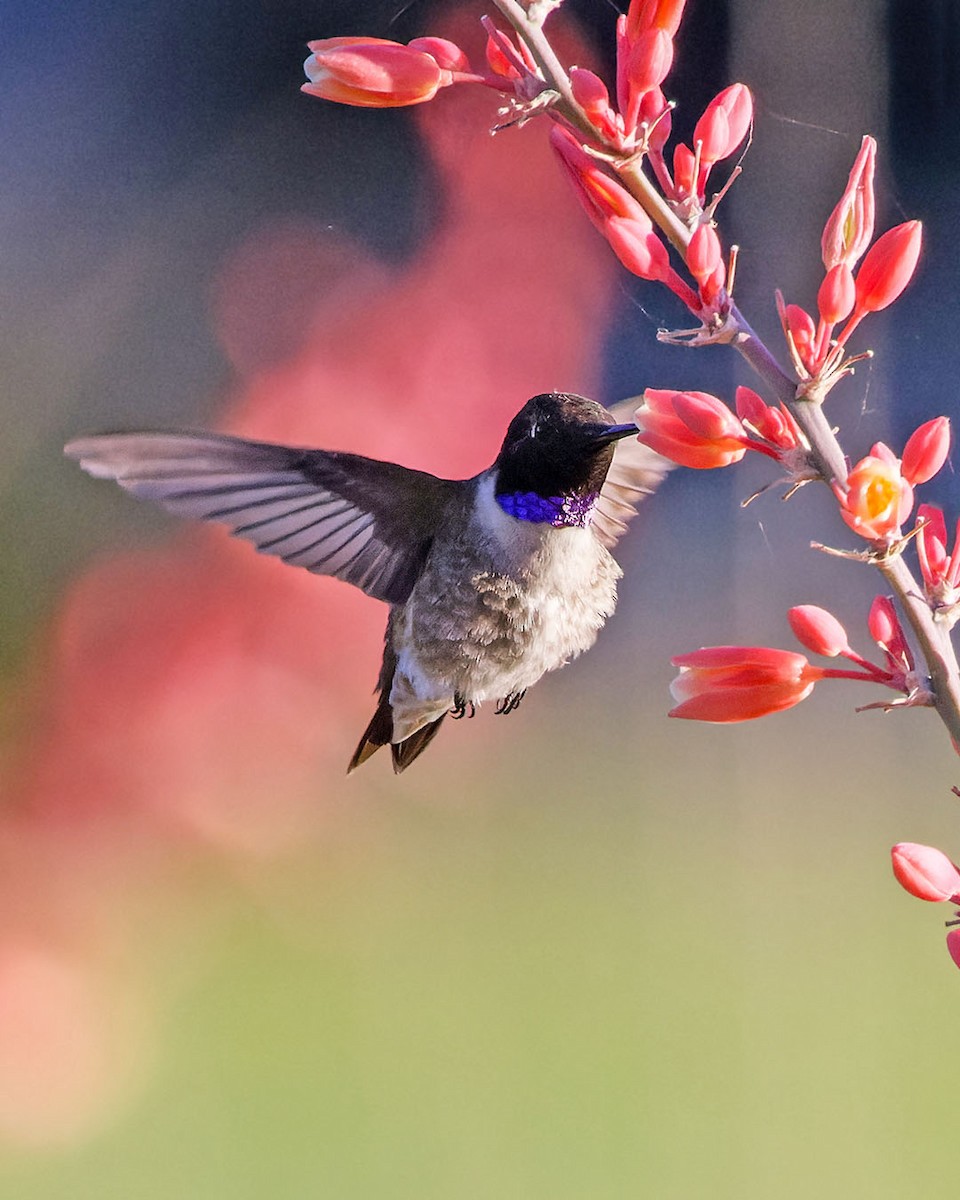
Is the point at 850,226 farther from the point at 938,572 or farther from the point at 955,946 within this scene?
the point at 955,946

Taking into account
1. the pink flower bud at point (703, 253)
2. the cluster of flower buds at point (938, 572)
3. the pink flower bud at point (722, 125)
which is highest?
the pink flower bud at point (722, 125)

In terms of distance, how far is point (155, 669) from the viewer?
1.08 m

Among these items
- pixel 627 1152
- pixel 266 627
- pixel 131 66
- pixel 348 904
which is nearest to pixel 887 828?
pixel 627 1152

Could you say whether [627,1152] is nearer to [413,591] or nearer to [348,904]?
[348,904]

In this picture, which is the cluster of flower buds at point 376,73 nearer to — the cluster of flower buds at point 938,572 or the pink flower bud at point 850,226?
the pink flower bud at point 850,226

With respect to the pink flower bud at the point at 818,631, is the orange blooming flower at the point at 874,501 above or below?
above

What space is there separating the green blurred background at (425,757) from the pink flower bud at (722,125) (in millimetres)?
541

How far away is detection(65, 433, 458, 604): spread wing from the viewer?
2.10 ft

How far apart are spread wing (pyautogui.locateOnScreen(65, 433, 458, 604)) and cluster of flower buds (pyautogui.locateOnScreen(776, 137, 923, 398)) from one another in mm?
324

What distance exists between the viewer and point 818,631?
50 centimetres

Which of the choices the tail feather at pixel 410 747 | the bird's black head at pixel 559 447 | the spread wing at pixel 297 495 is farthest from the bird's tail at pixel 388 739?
the bird's black head at pixel 559 447

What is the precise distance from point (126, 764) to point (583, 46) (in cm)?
79

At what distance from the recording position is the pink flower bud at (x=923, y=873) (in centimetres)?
46

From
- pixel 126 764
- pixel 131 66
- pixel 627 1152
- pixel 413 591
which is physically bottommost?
pixel 627 1152
